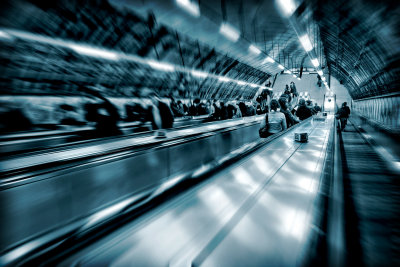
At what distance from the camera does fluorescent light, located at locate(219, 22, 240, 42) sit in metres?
4.84

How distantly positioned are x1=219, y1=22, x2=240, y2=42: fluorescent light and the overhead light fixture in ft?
15.8

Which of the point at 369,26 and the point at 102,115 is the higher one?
the point at 369,26

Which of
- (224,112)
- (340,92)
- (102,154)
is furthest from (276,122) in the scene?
(340,92)

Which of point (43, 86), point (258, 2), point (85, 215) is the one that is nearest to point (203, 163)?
point (85, 215)

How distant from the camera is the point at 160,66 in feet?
33.0

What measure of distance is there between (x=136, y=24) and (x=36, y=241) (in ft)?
26.8

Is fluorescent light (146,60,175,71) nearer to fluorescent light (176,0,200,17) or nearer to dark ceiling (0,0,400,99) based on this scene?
dark ceiling (0,0,400,99)

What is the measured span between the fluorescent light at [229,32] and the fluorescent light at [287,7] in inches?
45.6

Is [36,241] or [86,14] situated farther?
[86,14]

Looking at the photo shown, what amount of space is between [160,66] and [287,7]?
282 inches

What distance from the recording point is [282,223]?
132 centimetres

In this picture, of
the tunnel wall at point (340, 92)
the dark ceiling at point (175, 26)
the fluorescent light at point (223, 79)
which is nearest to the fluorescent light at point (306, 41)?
the dark ceiling at point (175, 26)

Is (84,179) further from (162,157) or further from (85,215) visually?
(162,157)

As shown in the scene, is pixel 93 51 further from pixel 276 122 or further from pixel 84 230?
pixel 84 230
